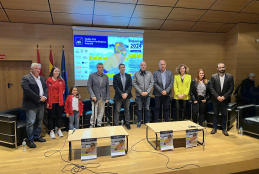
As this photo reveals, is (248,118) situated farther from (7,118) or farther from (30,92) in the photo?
(7,118)

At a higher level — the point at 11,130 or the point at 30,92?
the point at 30,92

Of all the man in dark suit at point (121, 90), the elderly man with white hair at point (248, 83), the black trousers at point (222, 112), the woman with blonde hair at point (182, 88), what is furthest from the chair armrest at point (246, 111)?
the man in dark suit at point (121, 90)

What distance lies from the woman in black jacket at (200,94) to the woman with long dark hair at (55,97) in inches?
121

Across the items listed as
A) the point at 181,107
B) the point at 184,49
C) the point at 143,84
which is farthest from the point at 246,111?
the point at 184,49

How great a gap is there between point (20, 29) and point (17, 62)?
930 millimetres

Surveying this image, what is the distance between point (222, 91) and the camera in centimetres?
392

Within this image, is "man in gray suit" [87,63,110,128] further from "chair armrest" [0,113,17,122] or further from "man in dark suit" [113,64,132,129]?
"chair armrest" [0,113,17,122]

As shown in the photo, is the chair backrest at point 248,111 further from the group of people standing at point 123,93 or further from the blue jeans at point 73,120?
the blue jeans at point 73,120

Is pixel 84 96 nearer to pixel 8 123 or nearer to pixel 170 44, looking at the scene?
pixel 8 123

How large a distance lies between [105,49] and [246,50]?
184 inches

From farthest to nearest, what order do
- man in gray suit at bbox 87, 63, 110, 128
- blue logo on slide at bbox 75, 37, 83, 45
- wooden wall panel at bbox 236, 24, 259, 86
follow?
wooden wall panel at bbox 236, 24, 259, 86 → blue logo on slide at bbox 75, 37, 83, 45 → man in gray suit at bbox 87, 63, 110, 128

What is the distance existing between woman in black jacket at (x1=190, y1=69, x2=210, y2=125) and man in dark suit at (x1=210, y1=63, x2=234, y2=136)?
202 millimetres

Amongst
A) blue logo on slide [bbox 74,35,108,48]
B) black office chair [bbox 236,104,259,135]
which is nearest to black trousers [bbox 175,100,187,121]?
black office chair [bbox 236,104,259,135]

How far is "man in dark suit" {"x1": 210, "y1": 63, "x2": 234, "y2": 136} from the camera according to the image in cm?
388
